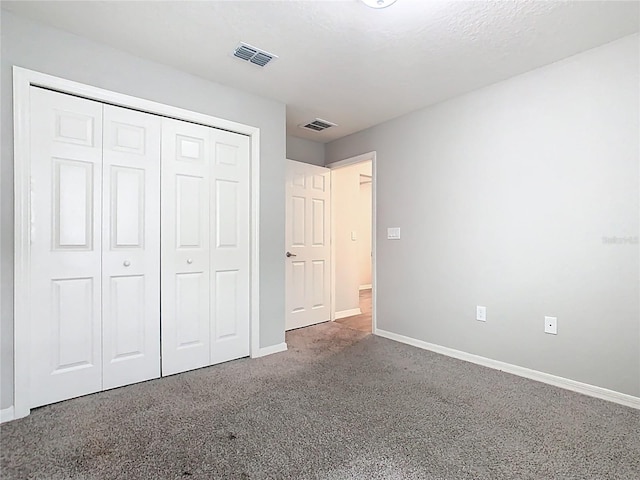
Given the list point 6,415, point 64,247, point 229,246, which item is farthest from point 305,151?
point 6,415

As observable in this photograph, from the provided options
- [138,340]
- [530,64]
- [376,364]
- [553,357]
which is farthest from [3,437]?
[530,64]

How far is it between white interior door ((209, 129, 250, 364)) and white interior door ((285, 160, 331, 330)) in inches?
38.7

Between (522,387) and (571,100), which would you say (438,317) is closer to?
(522,387)

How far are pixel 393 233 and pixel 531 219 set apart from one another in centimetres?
138

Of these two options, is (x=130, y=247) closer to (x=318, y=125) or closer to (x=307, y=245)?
(x=307, y=245)

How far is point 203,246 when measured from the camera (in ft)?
9.25

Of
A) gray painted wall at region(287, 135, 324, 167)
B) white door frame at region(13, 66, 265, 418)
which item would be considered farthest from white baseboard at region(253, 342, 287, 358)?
gray painted wall at region(287, 135, 324, 167)

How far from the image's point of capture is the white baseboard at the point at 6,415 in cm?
194

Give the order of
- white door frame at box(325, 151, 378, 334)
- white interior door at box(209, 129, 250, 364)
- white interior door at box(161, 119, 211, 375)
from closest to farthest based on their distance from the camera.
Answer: white interior door at box(161, 119, 211, 375)
white interior door at box(209, 129, 250, 364)
white door frame at box(325, 151, 378, 334)

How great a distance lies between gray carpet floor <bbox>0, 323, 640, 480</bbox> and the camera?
1542 millimetres

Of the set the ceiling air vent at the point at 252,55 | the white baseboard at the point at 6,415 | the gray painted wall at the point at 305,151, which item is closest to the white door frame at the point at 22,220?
the white baseboard at the point at 6,415

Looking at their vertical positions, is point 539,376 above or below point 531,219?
below

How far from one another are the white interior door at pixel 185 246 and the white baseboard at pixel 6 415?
34.4 inches

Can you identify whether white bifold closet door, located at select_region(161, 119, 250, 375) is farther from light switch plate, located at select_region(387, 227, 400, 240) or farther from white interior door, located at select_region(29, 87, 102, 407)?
light switch plate, located at select_region(387, 227, 400, 240)
